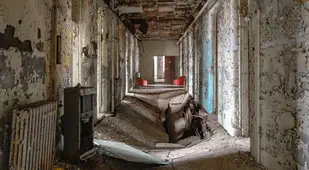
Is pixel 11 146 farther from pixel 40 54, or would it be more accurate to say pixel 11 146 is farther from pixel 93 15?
pixel 93 15

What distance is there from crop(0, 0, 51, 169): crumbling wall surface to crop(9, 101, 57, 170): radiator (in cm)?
16

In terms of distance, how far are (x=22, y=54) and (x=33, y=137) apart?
85 centimetres

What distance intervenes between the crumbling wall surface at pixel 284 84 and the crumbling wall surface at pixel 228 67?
→ 155cm

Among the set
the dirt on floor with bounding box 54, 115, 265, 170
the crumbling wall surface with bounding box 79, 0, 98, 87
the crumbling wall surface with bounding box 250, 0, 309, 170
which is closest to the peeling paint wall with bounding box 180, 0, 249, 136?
the dirt on floor with bounding box 54, 115, 265, 170

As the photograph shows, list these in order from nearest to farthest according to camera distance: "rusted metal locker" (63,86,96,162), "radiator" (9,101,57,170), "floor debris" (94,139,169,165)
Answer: "radiator" (9,101,57,170) → "rusted metal locker" (63,86,96,162) → "floor debris" (94,139,169,165)

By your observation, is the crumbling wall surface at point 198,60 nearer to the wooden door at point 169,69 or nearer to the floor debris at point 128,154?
the floor debris at point 128,154

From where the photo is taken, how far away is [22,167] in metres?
2.41

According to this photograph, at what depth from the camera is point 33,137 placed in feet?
8.51

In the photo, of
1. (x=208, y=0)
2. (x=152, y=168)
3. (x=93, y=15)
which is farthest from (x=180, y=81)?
(x=152, y=168)

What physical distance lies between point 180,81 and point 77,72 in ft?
40.2

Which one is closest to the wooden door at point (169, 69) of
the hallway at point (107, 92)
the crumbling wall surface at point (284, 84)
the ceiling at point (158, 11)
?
the ceiling at point (158, 11)

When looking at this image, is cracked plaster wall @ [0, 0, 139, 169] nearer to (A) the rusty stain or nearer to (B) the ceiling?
(A) the rusty stain

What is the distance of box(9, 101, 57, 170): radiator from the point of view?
2.36m

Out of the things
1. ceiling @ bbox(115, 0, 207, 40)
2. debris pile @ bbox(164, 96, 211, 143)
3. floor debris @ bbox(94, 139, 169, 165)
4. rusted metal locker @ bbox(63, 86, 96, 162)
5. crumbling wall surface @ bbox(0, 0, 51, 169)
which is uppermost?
ceiling @ bbox(115, 0, 207, 40)
